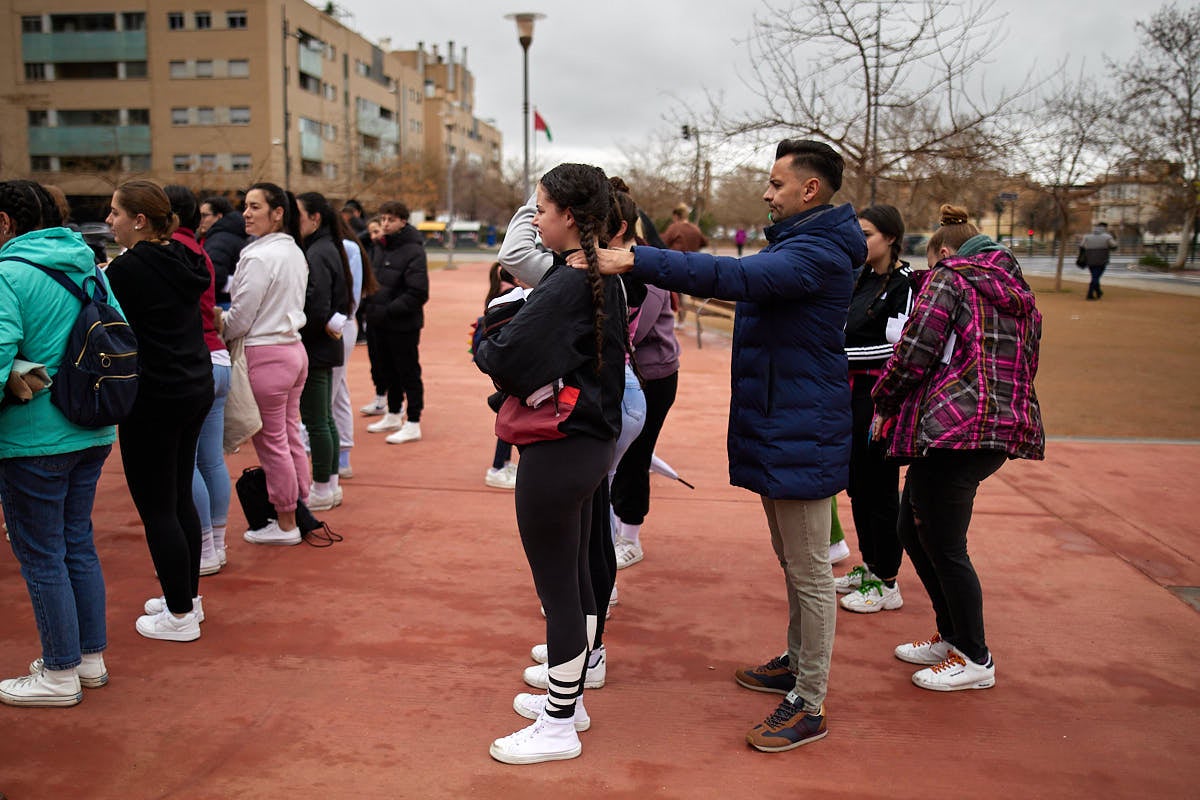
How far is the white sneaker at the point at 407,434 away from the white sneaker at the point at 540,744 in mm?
4992

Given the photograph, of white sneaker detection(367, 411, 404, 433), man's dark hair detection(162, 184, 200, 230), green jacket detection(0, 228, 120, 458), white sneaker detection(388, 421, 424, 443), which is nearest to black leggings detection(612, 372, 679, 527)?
man's dark hair detection(162, 184, 200, 230)

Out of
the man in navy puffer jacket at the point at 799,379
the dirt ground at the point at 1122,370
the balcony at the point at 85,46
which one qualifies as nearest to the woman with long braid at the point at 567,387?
the man in navy puffer jacket at the point at 799,379

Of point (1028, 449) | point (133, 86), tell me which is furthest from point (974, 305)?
point (133, 86)

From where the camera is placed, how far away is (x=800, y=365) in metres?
3.21

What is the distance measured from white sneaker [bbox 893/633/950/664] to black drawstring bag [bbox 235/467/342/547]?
3146 millimetres

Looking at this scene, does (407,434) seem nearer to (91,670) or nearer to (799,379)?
(91,670)

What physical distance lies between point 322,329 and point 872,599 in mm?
3567

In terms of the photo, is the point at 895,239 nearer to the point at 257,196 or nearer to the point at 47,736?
the point at 257,196

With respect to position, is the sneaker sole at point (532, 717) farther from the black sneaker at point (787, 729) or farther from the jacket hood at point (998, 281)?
the jacket hood at point (998, 281)

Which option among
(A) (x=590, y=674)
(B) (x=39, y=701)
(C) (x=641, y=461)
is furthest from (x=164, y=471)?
(C) (x=641, y=461)

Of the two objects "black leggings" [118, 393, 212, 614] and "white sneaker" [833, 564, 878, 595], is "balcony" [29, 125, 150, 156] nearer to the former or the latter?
"black leggings" [118, 393, 212, 614]

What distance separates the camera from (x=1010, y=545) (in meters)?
5.62

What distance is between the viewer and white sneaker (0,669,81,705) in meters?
3.49

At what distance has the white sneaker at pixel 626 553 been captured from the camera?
5.20 m
